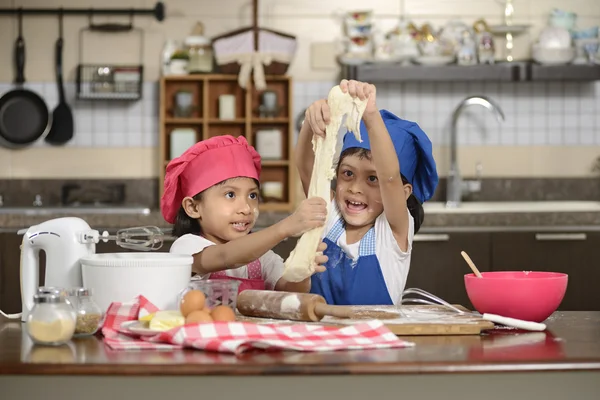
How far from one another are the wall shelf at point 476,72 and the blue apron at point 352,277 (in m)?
2.04

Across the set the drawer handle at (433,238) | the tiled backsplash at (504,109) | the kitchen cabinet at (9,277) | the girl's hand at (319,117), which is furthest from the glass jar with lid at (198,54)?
the girl's hand at (319,117)

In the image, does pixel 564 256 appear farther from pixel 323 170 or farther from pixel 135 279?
pixel 135 279

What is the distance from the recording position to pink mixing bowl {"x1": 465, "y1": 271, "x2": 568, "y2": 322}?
147 cm

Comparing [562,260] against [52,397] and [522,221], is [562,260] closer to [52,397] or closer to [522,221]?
[522,221]

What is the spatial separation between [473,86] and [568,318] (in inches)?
104

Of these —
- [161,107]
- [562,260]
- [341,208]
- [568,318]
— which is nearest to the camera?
[568,318]

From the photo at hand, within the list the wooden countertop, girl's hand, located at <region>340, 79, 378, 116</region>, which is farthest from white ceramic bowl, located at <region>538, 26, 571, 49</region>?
the wooden countertop

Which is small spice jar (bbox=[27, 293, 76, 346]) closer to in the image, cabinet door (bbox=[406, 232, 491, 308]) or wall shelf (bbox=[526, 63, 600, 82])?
cabinet door (bbox=[406, 232, 491, 308])

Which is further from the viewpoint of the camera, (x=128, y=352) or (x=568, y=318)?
(x=568, y=318)

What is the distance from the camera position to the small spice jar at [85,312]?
135 centimetres

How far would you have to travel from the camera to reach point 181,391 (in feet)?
3.99

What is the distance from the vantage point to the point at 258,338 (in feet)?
4.04

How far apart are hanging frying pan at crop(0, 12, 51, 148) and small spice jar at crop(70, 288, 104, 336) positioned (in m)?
2.84

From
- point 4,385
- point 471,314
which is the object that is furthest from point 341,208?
point 4,385
